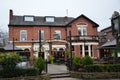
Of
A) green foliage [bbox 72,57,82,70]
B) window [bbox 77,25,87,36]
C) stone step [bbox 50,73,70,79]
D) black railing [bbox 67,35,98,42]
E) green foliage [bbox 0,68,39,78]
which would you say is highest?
window [bbox 77,25,87,36]

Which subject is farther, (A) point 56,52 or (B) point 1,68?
(A) point 56,52

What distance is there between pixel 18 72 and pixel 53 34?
1853 centimetres

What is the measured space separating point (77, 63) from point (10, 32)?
17.1 meters

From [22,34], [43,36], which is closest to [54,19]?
[43,36]

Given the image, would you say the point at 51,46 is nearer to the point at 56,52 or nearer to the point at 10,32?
the point at 56,52

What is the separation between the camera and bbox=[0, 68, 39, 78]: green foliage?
17.7 metres

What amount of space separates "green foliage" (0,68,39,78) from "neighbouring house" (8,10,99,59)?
1526cm

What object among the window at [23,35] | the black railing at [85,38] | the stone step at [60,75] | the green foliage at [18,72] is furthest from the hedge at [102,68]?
the window at [23,35]

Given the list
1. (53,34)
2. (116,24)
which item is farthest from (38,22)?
(116,24)

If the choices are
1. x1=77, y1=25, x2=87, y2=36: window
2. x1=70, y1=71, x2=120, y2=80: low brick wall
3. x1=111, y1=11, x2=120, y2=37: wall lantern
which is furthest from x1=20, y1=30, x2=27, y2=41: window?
x1=111, y1=11, x2=120, y2=37: wall lantern

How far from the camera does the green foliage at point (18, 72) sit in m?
17.7

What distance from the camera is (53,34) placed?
118ft

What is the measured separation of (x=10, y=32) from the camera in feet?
112

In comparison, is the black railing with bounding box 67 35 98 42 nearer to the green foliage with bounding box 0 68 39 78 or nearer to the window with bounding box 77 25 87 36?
the window with bounding box 77 25 87 36
